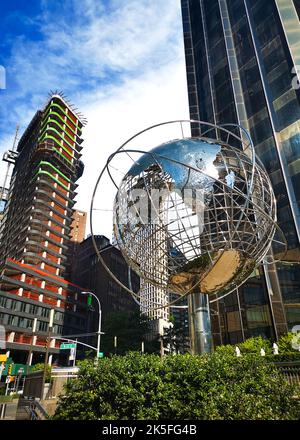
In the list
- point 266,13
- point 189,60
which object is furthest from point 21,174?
point 266,13

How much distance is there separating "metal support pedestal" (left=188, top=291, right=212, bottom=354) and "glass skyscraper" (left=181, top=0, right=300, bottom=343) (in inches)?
650

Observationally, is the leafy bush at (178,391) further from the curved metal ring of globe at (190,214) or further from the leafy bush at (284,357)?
the leafy bush at (284,357)

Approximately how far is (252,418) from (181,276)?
3603 mm

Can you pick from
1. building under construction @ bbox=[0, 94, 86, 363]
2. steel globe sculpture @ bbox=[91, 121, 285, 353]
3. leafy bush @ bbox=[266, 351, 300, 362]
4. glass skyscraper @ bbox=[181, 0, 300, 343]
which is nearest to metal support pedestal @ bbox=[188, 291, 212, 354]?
steel globe sculpture @ bbox=[91, 121, 285, 353]

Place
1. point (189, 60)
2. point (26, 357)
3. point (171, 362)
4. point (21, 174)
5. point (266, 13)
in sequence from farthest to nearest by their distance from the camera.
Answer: point (21, 174) → point (26, 357) → point (189, 60) → point (266, 13) → point (171, 362)

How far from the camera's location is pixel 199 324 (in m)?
7.79

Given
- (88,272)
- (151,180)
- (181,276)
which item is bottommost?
(181,276)

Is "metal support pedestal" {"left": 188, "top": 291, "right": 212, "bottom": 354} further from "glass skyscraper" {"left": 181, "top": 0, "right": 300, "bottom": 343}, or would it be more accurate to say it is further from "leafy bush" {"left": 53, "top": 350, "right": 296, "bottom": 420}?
"glass skyscraper" {"left": 181, "top": 0, "right": 300, "bottom": 343}

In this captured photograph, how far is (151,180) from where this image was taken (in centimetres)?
906

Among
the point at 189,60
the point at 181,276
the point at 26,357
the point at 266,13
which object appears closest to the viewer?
the point at 181,276

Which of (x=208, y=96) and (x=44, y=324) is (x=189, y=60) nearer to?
(x=208, y=96)

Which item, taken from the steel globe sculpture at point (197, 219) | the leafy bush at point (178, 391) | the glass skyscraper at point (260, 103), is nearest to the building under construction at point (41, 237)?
the glass skyscraper at point (260, 103)

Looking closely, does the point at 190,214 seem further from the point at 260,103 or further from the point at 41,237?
the point at 41,237

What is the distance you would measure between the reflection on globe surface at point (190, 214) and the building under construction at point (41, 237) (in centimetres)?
4189
